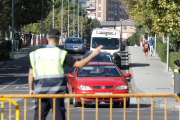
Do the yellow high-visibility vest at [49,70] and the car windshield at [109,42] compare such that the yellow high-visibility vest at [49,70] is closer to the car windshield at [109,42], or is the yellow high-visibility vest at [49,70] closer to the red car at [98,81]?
the red car at [98,81]

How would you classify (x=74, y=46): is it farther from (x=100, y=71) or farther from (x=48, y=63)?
(x=48, y=63)

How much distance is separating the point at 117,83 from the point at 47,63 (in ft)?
23.3

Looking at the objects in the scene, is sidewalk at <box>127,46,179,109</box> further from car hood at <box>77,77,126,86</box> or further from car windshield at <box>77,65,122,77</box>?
car windshield at <box>77,65,122,77</box>

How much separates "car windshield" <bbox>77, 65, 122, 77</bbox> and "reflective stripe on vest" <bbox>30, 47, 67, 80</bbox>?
7.65 metres

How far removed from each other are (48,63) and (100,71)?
26.3 feet

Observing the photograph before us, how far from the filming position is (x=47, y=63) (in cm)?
645

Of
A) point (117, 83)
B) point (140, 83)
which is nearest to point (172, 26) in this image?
point (140, 83)

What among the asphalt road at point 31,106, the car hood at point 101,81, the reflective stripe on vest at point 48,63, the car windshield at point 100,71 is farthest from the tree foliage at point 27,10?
the reflective stripe on vest at point 48,63

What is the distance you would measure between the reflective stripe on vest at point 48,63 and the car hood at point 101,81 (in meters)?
6.79

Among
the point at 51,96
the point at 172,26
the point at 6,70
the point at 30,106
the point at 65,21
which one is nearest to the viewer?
the point at 51,96

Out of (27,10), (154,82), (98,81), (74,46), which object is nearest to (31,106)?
(98,81)

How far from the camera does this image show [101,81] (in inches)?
527

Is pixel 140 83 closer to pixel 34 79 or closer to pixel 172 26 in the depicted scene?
pixel 172 26

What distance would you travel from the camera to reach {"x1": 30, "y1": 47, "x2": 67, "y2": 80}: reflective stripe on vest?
6422 millimetres
